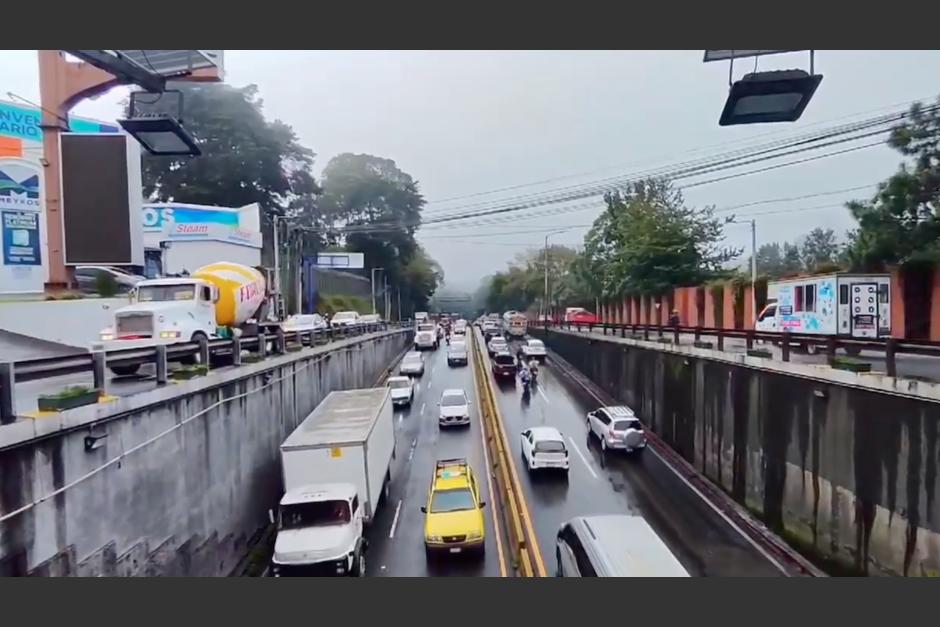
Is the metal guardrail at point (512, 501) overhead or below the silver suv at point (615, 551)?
below

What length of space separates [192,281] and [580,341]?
3275 centimetres

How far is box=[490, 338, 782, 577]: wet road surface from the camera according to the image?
13812mm

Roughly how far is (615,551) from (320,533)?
5454 mm

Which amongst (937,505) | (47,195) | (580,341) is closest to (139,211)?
(47,195)

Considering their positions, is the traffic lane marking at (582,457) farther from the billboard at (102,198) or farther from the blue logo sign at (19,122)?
the blue logo sign at (19,122)

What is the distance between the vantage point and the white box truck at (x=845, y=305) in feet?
64.4

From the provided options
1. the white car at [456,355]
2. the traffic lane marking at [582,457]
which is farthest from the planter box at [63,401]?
the white car at [456,355]

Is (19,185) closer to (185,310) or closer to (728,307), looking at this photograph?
(185,310)

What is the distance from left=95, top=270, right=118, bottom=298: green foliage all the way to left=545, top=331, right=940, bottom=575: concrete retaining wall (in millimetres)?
22014

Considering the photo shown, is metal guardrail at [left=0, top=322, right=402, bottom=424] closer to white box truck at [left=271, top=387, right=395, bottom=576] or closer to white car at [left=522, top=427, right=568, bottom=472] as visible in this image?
white box truck at [left=271, top=387, right=395, bottom=576]

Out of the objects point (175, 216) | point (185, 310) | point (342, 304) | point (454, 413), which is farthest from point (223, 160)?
point (185, 310)

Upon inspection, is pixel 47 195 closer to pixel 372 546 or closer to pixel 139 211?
pixel 139 211

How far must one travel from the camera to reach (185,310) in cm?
1603

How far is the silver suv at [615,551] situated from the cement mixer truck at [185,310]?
8645 mm
